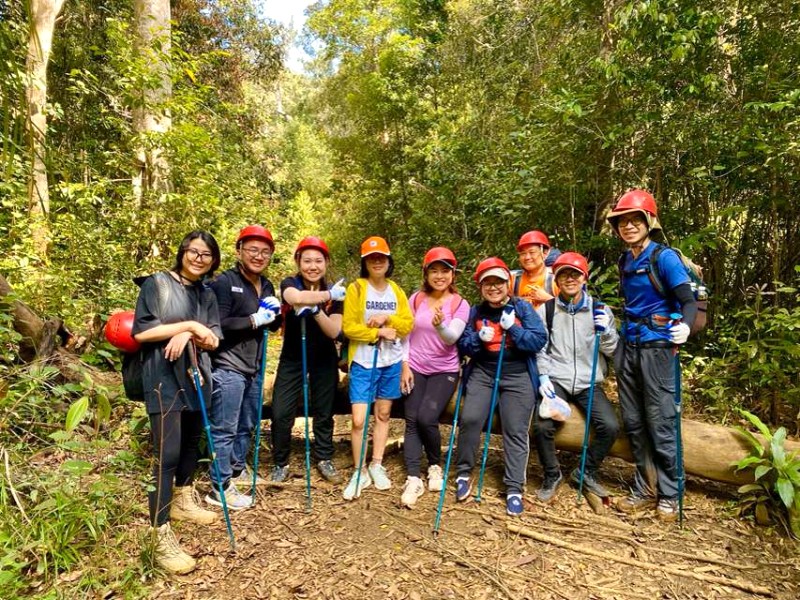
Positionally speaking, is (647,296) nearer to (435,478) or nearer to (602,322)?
(602,322)

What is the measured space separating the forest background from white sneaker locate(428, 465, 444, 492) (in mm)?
2383

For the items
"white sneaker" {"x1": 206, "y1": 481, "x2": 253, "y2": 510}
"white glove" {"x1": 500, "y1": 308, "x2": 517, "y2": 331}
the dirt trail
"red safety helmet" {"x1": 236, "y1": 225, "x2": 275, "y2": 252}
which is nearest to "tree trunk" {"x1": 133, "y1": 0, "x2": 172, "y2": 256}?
"red safety helmet" {"x1": 236, "y1": 225, "x2": 275, "y2": 252}

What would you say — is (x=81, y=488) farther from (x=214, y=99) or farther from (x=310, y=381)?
(x=214, y=99)

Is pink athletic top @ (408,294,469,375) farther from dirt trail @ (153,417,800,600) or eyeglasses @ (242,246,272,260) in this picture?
eyeglasses @ (242,246,272,260)

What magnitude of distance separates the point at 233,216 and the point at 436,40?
10.3 m

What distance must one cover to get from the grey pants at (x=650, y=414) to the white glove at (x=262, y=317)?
2991 millimetres

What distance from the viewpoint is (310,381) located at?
422cm

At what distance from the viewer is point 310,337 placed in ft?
13.7

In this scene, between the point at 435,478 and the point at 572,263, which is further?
the point at 435,478

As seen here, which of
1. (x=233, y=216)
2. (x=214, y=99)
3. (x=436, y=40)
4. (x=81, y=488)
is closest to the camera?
(x=81, y=488)

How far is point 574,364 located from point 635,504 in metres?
1.26

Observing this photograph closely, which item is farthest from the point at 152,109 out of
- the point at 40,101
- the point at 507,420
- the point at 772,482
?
the point at 772,482

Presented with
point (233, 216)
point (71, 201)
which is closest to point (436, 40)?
point (233, 216)

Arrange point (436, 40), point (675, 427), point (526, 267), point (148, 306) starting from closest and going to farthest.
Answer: point (148, 306) < point (675, 427) < point (526, 267) < point (436, 40)
